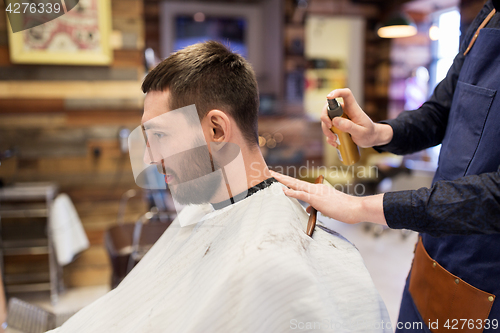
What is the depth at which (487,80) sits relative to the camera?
0.85 m

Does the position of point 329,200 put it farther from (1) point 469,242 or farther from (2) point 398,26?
(2) point 398,26

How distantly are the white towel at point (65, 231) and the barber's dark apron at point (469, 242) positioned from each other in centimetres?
239

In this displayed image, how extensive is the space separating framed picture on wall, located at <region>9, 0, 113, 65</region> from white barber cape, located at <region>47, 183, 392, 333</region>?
2149 millimetres

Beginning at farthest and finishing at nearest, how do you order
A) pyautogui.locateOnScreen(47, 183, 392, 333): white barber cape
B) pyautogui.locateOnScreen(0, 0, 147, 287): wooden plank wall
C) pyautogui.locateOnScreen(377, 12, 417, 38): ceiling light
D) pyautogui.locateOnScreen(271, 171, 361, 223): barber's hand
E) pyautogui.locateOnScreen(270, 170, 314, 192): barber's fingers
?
pyautogui.locateOnScreen(377, 12, 417, 38): ceiling light < pyautogui.locateOnScreen(0, 0, 147, 287): wooden plank wall < pyautogui.locateOnScreen(270, 170, 314, 192): barber's fingers < pyautogui.locateOnScreen(271, 171, 361, 223): barber's hand < pyautogui.locateOnScreen(47, 183, 392, 333): white barber cape

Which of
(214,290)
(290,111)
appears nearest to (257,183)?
(214,290)

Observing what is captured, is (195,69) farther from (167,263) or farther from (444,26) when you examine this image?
(444,26)

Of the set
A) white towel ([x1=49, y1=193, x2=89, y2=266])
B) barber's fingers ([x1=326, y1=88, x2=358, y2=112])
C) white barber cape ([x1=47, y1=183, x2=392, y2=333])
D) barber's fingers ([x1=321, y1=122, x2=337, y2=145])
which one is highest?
barber's fingers ([x1=326, y1=88, x2=358, y2=112])

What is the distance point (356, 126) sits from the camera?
100 centimetres

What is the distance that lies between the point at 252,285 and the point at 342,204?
0.91ft

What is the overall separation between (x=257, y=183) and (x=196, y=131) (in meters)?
0.22

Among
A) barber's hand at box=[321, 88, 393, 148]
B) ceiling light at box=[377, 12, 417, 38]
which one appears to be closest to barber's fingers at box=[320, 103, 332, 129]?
barber's hand at box=[321, 88, 393, 148]

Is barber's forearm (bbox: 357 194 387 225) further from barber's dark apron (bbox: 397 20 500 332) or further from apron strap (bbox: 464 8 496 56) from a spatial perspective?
apron strap (bbox: 464 8 496 56)

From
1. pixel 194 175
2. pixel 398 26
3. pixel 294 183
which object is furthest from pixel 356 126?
pixel 398 26

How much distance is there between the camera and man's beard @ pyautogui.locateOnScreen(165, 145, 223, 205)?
0.93m
